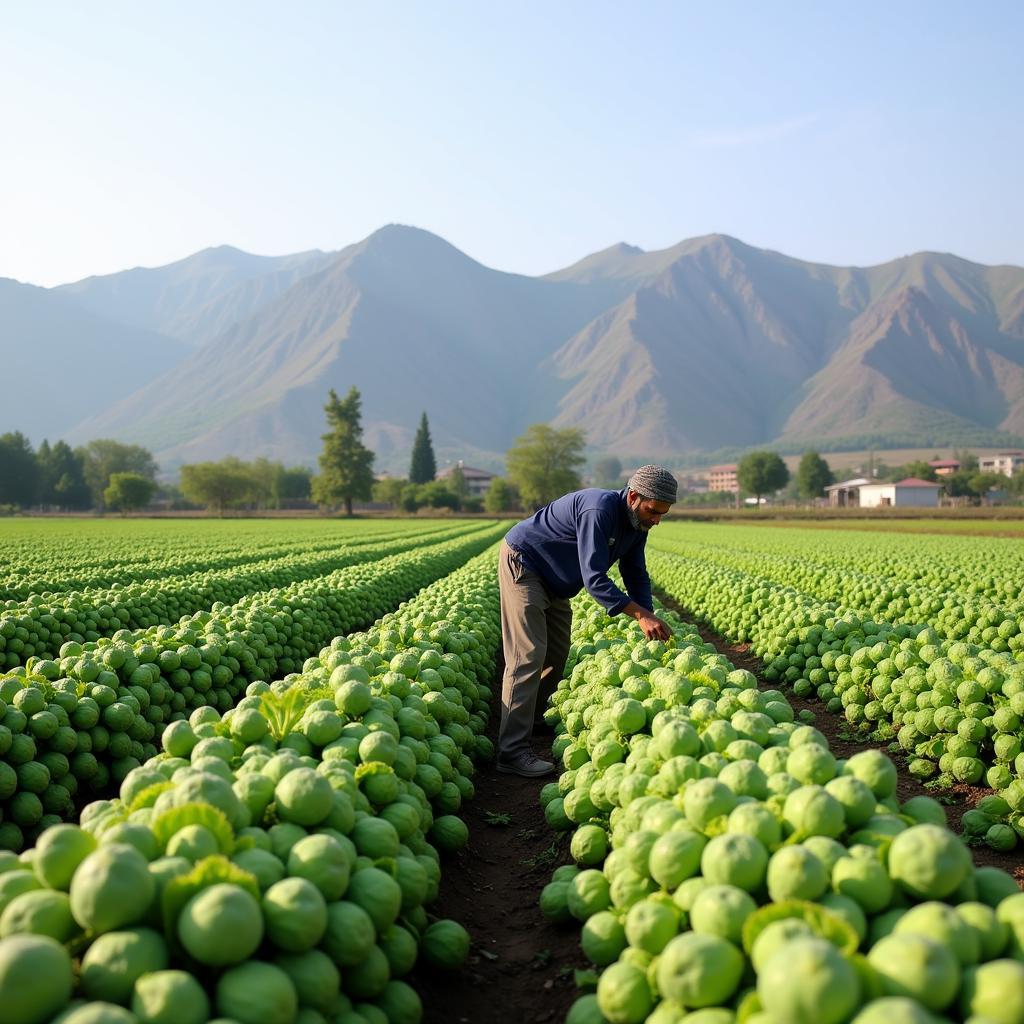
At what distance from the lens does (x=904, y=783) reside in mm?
6980

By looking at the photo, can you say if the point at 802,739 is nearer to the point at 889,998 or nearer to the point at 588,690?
the point at 889,998

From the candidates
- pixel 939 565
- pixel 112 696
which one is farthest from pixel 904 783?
pixel 939 565

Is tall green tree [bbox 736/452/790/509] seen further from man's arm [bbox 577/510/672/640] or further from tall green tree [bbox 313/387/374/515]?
man's arm [bbox 577/510/672/640]

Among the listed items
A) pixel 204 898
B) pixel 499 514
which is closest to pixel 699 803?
pixel 204 898

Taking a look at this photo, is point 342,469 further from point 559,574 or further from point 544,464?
point 559,574

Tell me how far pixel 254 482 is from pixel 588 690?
10507cm

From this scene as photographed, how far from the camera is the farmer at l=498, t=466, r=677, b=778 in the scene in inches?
271

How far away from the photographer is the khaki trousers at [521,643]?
291 inches

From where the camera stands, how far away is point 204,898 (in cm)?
259

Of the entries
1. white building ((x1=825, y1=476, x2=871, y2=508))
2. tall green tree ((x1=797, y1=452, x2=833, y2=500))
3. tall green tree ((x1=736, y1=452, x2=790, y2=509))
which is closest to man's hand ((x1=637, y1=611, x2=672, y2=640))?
tall green tree ((x1=736, y1=452, x2=790, y2=509))

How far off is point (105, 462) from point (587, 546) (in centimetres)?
14220

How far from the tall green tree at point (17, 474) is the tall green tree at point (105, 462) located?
50.1ft

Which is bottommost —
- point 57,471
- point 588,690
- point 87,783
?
point 87,783

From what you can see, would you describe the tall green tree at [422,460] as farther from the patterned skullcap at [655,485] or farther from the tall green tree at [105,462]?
the patterned skullcap at [655,485]
